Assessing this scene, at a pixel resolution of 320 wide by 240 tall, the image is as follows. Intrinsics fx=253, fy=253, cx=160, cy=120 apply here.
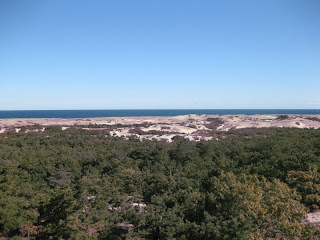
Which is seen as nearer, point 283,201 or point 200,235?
point 200,235

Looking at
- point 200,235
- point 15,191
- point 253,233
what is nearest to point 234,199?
point 253,233

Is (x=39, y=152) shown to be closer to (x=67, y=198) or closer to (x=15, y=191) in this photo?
(x=15, y=191)

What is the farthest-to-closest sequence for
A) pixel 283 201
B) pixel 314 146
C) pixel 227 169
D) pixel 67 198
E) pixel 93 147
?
pixel 93 147, pixel 314 146, pixel 227 169, pixel 67 198, pixel 283 201

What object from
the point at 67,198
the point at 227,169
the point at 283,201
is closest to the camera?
the point at 283,201

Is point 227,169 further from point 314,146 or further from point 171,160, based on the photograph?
point 314,146

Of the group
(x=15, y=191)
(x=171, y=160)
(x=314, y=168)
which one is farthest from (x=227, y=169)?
(x=15, y=191)

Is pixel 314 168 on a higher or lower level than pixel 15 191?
higher
